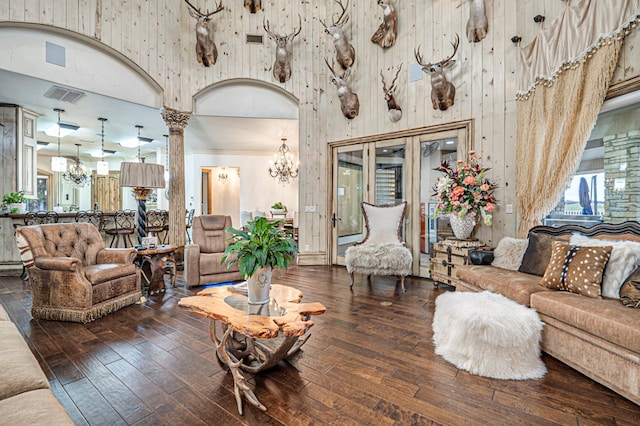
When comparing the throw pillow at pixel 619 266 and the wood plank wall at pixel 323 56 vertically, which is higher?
the wood plank wall at pixel 323 56

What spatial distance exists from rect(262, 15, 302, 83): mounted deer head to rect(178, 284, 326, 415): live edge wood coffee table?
4508 millimetres

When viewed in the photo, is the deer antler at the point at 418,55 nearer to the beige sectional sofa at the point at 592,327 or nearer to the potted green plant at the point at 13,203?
the beige sectional sofa at the point at 592,327

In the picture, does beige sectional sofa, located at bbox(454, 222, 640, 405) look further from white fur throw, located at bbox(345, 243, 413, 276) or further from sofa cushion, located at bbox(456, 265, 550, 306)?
white fur throw, located at bbox(345, 243, 413, 276)

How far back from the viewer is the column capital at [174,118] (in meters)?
5.22

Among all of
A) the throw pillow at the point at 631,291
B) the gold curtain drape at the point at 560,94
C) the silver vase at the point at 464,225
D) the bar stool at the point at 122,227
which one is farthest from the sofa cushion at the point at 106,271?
the gold curtain drape at the point at 560,94

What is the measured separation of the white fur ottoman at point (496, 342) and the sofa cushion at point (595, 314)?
14 cm

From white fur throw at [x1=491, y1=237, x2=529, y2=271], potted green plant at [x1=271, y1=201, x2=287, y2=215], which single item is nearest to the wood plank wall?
white fur throw at [x1=491, y1=237, x2=529, y2=271]

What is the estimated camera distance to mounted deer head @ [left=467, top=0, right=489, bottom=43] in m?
4.02

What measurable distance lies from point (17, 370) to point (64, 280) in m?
2.09

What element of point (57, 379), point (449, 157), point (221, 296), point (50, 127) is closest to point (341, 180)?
point (449, 157)

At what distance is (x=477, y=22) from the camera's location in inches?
160

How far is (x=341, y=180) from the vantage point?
569 centimetres

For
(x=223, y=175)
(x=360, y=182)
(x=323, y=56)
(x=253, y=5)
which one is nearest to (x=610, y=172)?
(x=360, y=182)

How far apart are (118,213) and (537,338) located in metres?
6.48
